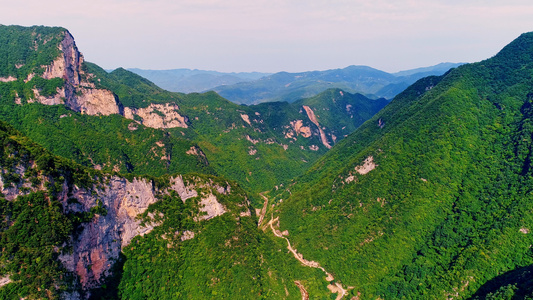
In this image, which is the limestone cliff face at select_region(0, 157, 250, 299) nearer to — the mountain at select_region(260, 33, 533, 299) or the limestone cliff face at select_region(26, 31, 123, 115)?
the mountain at select_region(260, 33, 533, 299)

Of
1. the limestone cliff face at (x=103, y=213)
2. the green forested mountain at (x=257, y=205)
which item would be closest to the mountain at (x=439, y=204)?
the green forested mountain at (x=257, y=205)

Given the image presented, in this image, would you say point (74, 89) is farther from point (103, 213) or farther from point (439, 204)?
point (439, 204)

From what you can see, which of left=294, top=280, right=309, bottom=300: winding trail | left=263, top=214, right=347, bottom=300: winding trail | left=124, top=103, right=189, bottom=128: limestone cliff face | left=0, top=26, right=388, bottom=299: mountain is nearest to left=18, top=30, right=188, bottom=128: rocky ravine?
left=0, top=26, right=388, bottom=299: mountain

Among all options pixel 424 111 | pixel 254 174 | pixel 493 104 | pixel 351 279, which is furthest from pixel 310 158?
pixel 351 279

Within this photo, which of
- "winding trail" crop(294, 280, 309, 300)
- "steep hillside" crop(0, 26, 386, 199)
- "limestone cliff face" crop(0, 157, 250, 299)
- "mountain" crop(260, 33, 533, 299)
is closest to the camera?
"limestone cliff face" crop(0, 157, 250, 299)

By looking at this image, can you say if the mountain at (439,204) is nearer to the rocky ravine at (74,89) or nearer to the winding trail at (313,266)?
the winding trail at (313,266)

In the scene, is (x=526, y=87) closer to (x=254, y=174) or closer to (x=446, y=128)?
(x=446, y=128)
